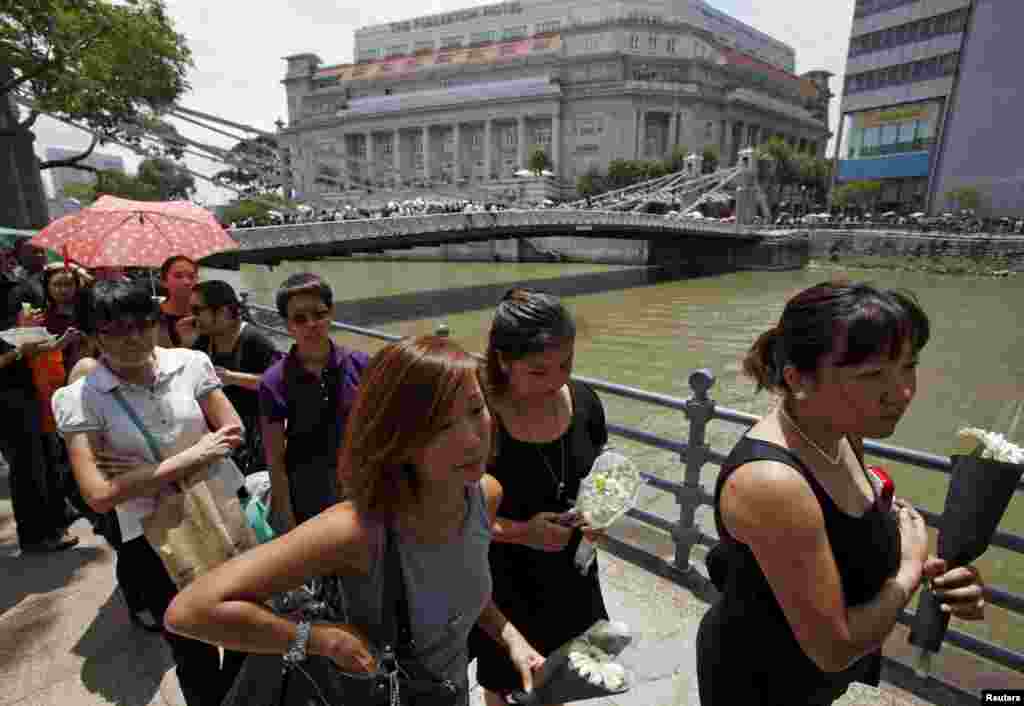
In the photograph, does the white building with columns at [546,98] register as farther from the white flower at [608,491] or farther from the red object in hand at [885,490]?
the red object in hand at [885,490]

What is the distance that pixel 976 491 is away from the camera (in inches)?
50.8

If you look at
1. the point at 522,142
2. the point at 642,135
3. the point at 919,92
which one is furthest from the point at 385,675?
the point at 522,142

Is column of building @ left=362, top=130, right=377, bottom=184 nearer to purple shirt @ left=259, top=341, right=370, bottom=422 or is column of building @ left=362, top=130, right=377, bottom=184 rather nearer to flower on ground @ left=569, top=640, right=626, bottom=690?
purple shirt @ left=259, top=341, right=370, bottom=422

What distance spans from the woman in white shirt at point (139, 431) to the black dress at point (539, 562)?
96cm

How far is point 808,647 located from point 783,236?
38.2 meters

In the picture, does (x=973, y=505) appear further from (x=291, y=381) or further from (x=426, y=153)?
(x=426, y=153)

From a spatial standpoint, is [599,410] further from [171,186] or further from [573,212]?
[171,186]

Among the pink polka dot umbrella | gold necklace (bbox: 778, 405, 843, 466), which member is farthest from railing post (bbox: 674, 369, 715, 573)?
the pink polka dot umbrella

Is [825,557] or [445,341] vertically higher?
[445,341]

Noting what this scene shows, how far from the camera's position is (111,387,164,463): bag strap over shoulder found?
1.89 m

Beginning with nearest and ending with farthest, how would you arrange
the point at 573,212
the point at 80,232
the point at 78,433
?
the point at 78,433, the point at 80,232, the point at 573,212

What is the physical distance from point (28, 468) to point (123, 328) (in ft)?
6.95

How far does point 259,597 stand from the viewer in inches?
38.5

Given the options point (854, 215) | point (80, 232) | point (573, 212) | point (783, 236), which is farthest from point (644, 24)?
point (80, 232)
